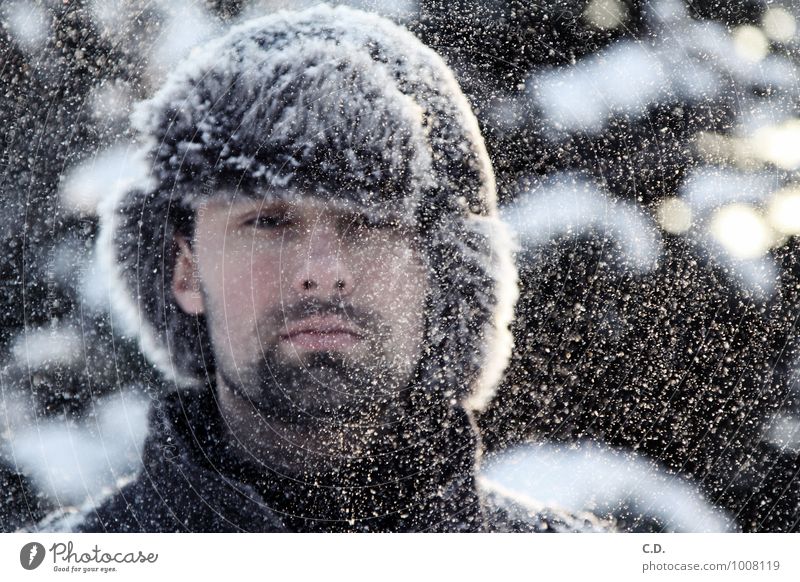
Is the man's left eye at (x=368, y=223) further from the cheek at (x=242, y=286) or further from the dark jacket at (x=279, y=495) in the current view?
the dark jacket at (x=279, y=495)

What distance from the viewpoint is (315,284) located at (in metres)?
0.53

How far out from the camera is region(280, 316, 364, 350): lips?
53cm

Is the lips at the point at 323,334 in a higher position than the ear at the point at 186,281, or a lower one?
lower

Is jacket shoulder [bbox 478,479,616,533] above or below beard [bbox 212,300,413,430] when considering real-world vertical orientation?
below

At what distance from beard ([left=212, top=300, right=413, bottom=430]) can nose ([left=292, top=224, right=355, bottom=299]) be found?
→ 0.01m

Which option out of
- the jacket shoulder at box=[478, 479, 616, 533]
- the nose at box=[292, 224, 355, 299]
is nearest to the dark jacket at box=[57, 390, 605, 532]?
the jacket shoulder at box=[478, 479, 616, 533]

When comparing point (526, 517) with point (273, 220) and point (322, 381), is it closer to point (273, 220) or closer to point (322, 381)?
point (322, 381)

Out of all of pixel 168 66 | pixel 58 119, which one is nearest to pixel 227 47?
pixel 168 66

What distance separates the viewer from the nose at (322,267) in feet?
1.73

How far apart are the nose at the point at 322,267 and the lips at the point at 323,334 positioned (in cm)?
2
